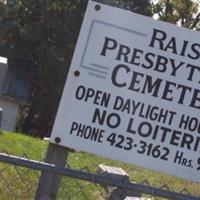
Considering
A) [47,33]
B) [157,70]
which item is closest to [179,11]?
[47,33]

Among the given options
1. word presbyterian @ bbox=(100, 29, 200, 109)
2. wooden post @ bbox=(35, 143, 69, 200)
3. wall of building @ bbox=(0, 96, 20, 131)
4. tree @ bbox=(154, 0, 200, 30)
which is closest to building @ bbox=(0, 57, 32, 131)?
wall of building @ bbox=(0, 96, 20, 131)

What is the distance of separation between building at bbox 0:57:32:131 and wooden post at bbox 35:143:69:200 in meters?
28.9

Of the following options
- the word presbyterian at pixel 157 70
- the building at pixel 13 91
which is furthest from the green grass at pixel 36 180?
the building at pixel 13 91

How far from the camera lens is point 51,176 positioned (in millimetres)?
3865

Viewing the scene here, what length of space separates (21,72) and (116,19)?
97.7 feet

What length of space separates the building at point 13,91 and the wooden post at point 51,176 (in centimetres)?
2885

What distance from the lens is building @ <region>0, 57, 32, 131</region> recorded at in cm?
3300

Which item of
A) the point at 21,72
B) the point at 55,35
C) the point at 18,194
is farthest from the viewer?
the point at 21,72

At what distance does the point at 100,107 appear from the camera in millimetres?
3736

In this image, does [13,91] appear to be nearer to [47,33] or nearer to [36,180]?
[47,33]

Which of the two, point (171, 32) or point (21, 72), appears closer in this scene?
point (171, 32)

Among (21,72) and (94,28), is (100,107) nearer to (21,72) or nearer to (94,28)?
(94,28)

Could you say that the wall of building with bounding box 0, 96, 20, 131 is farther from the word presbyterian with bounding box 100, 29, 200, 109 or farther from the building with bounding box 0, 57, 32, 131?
the word presbyterian with bounding box 100, 29, 200, 109

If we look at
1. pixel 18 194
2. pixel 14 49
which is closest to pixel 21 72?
pixel 14 49
